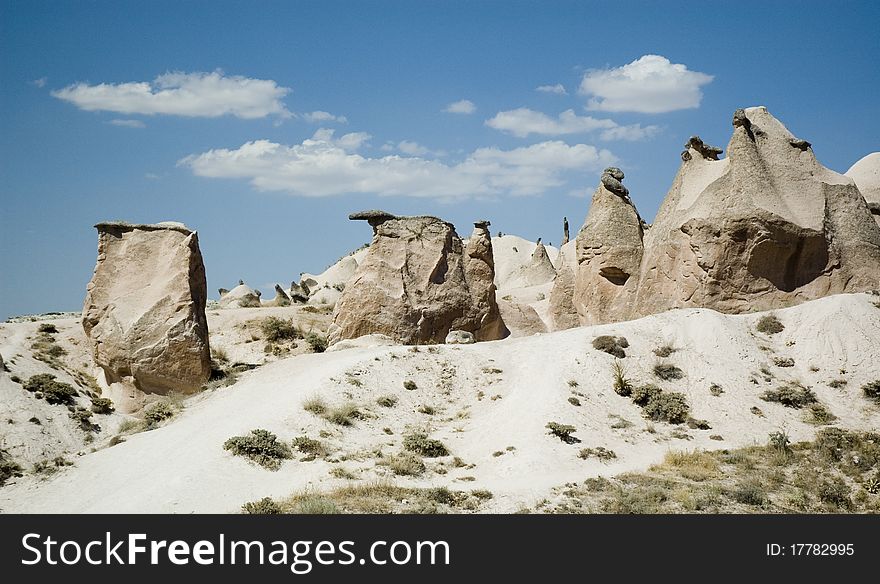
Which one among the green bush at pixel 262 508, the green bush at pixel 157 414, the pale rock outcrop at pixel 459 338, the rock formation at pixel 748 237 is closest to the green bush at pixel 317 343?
the pale rock outcrop at pixel 459 338

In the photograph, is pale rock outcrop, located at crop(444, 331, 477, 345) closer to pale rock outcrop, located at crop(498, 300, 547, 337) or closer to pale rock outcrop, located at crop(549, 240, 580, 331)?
pale rock outcrop, located at crop(549, 240, 580, 331)

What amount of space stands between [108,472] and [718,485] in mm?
12753

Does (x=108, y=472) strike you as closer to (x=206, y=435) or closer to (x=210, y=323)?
(x=206, y=435)

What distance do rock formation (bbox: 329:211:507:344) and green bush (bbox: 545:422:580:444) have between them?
9.27m

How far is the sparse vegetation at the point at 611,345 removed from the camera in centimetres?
2372

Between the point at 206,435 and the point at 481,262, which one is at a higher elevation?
the point at 481,262

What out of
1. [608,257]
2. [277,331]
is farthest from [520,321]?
[277,331]

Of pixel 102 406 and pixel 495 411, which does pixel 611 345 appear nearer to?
pixel 495 411

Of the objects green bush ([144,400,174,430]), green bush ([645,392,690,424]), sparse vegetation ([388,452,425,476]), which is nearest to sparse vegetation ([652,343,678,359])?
green bush ([645,392,690,424])

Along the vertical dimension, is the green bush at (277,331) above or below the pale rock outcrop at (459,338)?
above

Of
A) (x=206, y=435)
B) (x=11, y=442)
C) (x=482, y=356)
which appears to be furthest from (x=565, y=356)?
(x=11, y=442)

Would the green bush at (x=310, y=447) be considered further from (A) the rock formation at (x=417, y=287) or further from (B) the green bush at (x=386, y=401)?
(A) the rock formation at (x=417, y=287)

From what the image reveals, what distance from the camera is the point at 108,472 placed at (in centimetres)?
1850

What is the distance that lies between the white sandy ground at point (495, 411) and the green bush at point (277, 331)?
595cm
